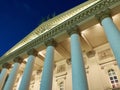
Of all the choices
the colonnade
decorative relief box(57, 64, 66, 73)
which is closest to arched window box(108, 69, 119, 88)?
the colonnade

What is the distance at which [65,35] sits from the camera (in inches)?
444

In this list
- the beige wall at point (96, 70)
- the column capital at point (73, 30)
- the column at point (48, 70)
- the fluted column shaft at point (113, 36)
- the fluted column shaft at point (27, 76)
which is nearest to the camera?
the fluted column shaft at point (113, 36)

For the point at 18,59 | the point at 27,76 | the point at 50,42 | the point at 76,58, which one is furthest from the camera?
the point at 18,59

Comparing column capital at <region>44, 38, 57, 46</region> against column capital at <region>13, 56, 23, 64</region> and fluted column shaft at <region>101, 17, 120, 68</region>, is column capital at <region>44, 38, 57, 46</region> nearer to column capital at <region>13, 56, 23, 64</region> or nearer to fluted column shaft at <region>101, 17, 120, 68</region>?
column capital at <region>13, 56, 23, 64</region>

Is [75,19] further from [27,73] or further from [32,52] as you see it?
[27,73]

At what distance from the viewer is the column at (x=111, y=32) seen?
6.72 m

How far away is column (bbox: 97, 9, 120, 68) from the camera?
672 cm

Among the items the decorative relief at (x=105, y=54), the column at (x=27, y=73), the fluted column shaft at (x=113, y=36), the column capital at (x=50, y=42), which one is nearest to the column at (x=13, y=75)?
the column at (x=27, y=73)

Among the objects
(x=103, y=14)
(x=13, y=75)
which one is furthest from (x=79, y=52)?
(x=13, y=75)

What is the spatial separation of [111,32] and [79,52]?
219cm

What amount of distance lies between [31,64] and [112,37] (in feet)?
22.4

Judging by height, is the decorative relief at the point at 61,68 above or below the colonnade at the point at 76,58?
above

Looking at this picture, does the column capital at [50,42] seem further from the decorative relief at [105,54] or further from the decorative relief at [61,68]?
the decorative relief at [105,54]

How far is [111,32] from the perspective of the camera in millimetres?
7672
